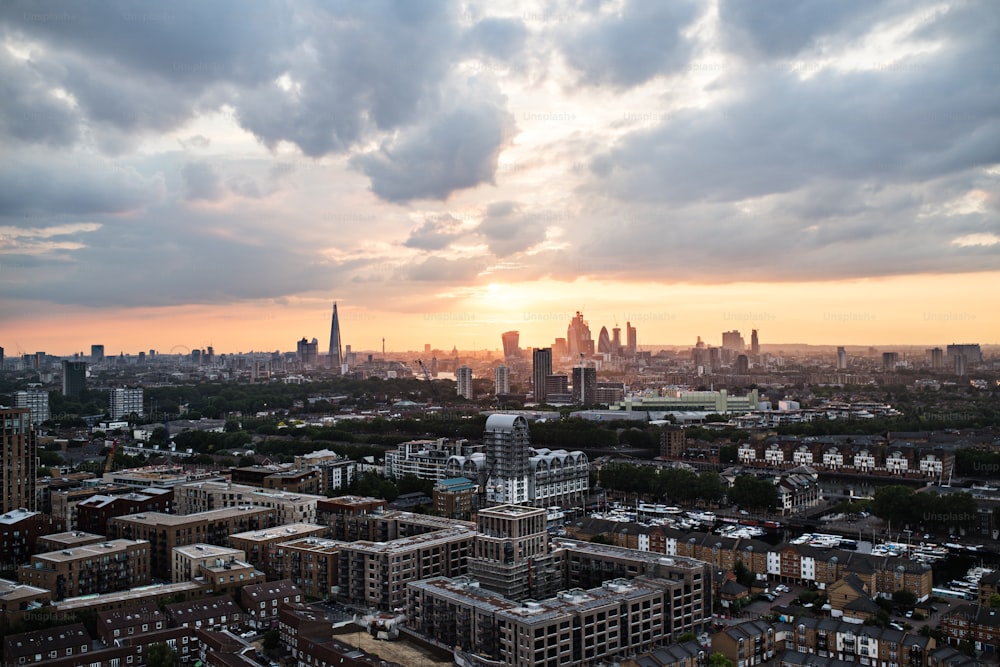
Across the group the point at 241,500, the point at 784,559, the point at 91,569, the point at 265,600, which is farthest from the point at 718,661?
the point at 241,500

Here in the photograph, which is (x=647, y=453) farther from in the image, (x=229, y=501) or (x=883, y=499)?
(x=229, y=501)

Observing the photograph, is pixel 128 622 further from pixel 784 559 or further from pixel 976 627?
pixel 976 627

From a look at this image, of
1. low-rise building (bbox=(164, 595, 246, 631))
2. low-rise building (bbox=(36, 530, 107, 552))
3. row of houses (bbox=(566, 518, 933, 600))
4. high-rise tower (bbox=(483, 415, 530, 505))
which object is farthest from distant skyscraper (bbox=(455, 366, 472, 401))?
low-rise building (bbox=(164, 595, 246, 631))

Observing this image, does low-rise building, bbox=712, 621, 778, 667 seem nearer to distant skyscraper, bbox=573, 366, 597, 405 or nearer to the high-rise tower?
the high-rise tower

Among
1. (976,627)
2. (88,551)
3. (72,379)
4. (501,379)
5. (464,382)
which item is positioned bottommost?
(976,627)

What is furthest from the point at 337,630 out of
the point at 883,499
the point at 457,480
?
the point at 883,499

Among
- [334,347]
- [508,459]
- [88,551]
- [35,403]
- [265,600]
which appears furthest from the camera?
[334,347]

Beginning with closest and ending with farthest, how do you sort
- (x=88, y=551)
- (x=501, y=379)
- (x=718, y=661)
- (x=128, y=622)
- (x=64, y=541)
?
(x=718, y=661)
(x=128, y=622)
(x=88, y=551)
(x=64, y=541)
(x=501, y=379)
